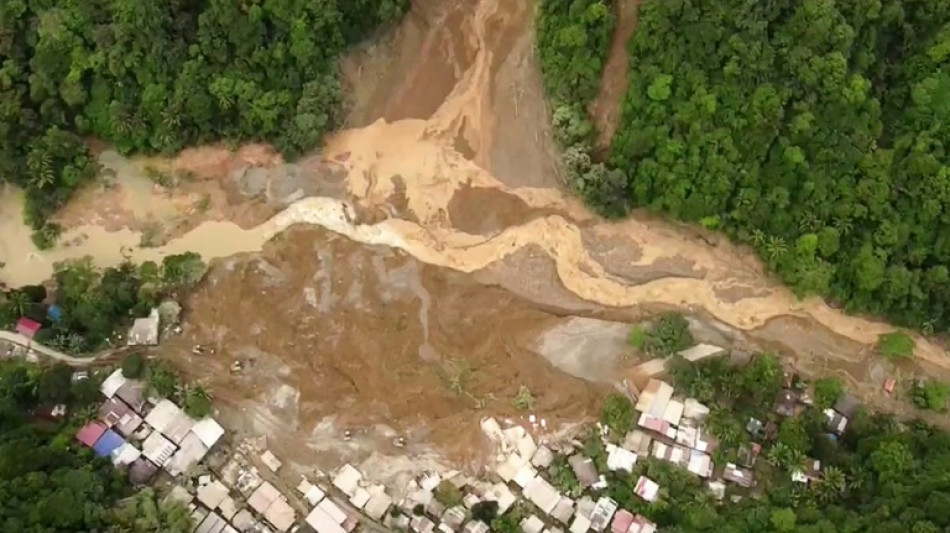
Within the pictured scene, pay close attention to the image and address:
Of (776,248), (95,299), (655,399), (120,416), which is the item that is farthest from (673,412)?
(95,299)

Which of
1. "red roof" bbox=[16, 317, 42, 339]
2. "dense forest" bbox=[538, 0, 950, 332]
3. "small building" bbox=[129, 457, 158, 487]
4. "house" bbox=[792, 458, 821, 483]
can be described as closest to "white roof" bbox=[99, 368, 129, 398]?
"small building" bbox=[129, 457, 158, 487]

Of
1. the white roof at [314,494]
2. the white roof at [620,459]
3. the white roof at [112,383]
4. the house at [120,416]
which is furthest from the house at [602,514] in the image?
the white roof at [112,383]

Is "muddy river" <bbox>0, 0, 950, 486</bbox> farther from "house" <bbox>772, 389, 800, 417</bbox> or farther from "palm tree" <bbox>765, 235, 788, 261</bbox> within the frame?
"house" <bbox>772, 389, 800, 417</bbox>

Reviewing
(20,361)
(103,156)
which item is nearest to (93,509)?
(20,361)

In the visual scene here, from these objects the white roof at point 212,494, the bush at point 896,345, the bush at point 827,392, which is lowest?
the white roof at point 212,494

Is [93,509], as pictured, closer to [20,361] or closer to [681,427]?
[20,361]

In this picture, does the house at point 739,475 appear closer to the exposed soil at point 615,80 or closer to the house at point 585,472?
the house at point 585,472
